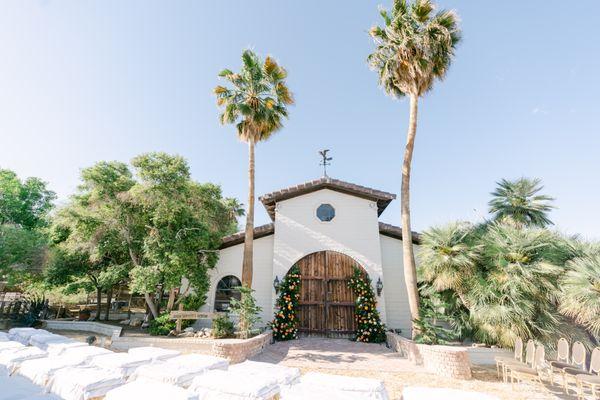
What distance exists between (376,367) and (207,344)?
249 inches

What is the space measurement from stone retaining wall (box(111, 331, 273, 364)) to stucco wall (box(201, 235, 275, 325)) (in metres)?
2.13

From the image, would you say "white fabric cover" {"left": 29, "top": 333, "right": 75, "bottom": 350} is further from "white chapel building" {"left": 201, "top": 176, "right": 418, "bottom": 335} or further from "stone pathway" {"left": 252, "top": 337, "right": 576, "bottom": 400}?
"stone pathway" {"left": 252, "top": 337, "right": 576, "bottom": 400}

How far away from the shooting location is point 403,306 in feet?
44.8

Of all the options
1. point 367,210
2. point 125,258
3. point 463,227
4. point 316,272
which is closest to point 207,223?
point 125,258

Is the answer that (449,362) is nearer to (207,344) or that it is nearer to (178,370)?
(178,370)

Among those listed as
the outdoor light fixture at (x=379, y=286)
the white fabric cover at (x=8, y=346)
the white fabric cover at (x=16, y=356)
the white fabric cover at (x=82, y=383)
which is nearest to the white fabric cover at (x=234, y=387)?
the white fabric cover at (x=82, y=383)

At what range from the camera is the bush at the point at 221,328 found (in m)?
11.5

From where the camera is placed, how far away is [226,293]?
1462 centimetres

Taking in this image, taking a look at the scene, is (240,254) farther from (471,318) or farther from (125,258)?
(471,318)

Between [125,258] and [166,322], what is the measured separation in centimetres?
454

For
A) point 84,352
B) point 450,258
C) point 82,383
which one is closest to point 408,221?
point 450,258

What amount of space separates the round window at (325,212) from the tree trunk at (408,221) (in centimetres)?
408

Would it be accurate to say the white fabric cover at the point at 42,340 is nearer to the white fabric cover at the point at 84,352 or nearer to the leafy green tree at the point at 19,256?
the white fabric cover at the point at 84,352

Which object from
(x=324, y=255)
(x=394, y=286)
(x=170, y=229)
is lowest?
(x=394, y=286)
